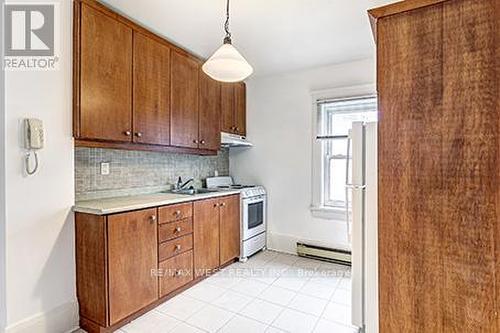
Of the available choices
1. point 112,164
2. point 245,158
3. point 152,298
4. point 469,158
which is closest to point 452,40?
point 469,158

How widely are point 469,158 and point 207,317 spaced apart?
204 cm

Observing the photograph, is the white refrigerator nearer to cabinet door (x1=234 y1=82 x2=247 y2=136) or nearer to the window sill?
the window sill

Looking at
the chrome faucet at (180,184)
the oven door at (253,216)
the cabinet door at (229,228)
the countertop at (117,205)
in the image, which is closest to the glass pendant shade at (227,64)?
the countertop at (117,205)

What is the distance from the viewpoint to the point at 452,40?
0.98 m

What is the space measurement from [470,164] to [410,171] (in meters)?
0.18

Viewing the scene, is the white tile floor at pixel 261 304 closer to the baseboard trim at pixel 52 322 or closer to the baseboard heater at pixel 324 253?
the baseboard heater at pixel 324 253

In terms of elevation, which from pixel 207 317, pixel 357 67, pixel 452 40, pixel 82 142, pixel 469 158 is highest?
pixel 357 67

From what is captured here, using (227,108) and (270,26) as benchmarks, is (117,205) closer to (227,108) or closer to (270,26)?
(270,26)

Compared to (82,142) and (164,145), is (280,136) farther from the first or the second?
(82,142)

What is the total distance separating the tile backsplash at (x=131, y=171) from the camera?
244 centimetres

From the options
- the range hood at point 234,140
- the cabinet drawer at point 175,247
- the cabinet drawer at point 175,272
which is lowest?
the cabinet drawer at point 175,272

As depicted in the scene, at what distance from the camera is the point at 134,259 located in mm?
2180

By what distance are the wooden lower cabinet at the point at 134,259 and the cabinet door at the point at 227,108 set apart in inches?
47.4

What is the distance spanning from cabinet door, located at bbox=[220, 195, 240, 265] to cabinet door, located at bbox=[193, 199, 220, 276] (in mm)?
96
